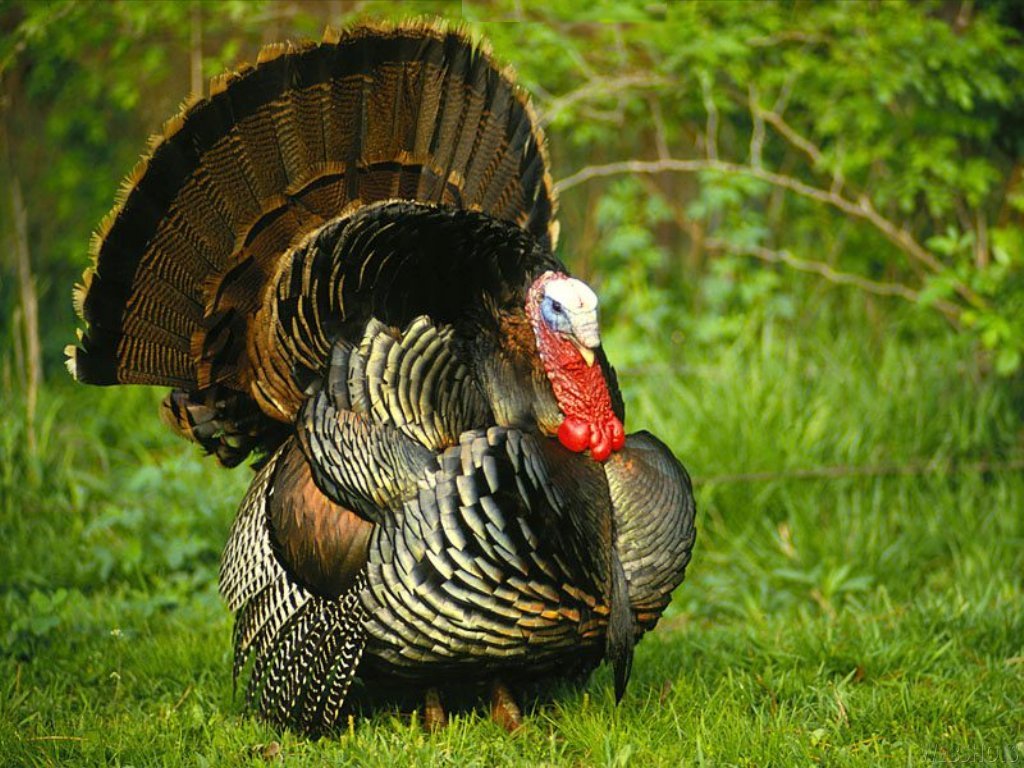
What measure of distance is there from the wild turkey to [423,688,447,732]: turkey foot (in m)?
0.06

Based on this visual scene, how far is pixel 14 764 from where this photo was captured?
3.70 m

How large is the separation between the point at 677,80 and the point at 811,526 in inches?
106

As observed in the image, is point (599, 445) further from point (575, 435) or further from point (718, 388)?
point (718, 388)

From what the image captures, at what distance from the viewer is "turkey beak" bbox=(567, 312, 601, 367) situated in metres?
3.51

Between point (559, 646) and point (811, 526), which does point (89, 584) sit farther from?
point (811, 526)

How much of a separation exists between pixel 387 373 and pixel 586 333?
1.91ft

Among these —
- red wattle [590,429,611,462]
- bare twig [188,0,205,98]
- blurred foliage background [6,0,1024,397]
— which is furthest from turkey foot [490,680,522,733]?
bare twig [188,0,205,98]

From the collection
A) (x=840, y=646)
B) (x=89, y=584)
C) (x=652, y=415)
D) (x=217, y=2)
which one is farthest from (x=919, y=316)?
(x=89, y=584)

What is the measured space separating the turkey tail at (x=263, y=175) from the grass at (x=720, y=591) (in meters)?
1.09

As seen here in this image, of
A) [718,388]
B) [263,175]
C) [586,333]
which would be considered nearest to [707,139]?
[718,388]

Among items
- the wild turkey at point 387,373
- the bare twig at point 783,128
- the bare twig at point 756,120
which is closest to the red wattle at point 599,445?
the wild turkey at point 387,373

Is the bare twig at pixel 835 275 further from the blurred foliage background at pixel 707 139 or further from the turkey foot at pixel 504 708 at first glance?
the turkey foot at pixel 504 708

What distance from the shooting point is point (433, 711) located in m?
3.96

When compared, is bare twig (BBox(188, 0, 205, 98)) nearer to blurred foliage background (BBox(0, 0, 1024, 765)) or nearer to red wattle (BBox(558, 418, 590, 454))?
blurred foliage background (BBox(0, 0, 1024, 765))
